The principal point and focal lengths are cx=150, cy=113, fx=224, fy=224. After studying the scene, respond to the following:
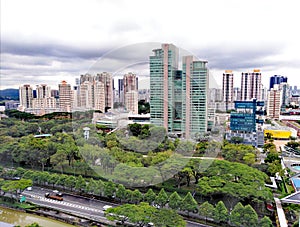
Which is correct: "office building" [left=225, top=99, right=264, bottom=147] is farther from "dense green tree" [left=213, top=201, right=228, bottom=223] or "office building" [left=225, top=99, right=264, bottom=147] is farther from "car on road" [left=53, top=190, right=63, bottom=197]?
"car on road" [left=53, top=190, right=63, bottom=197]

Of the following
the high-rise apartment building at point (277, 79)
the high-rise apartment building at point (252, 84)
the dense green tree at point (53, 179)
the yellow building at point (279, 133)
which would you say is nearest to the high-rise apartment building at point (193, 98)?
the dense green tree at point (53, 179)

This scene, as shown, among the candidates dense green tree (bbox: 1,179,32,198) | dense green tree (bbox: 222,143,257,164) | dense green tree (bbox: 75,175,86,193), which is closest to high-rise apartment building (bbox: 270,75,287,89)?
dense green tree (bbox: 222,143,257,164)

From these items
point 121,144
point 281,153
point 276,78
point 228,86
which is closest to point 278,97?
point 228,86

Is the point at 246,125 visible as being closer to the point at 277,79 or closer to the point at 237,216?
the point at 237,216

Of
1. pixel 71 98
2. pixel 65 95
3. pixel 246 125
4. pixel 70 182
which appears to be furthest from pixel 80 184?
pixel 65 95

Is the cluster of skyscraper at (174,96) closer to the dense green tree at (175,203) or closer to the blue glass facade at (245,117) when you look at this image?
the blue glass facade at (245,117)
